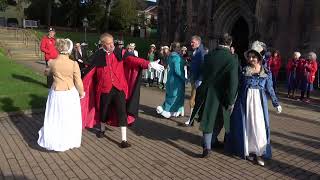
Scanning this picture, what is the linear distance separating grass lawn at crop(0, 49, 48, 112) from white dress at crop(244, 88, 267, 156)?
5.92 m

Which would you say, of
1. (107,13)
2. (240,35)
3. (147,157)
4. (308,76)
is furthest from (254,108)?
(107,13)

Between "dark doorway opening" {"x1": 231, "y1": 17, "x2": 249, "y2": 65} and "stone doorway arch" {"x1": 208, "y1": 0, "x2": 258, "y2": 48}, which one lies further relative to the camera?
"dark doorway opening" {"x1": 231, "y1": 17, "x2": 249, "y2": 65}

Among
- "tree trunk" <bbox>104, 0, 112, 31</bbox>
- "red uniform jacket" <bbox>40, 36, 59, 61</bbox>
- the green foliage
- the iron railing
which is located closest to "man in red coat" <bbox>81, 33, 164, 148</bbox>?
"red uniform jacket" <bbox>40, 36, 59, 61</bbox>

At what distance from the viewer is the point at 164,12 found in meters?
30.2

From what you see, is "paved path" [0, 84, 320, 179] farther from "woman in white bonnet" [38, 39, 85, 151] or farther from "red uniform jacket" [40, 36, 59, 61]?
"red uniform jacket" [40, 36, 59, 61]

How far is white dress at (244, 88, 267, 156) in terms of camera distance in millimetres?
6543

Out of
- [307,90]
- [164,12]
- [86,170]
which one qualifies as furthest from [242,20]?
[86,170]

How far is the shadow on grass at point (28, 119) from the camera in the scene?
25.0 ft

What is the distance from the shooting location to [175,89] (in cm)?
984

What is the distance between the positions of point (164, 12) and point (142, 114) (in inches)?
824

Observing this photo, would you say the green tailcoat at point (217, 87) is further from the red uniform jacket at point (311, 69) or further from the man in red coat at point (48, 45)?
the red uniform jacket at point (311, 69)

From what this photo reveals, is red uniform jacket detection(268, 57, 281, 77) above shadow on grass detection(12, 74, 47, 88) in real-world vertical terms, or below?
above

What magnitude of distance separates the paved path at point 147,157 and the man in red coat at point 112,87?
463 mm

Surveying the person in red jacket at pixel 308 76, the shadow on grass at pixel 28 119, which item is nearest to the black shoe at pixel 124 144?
the shadow on grass at pixel 28 119
